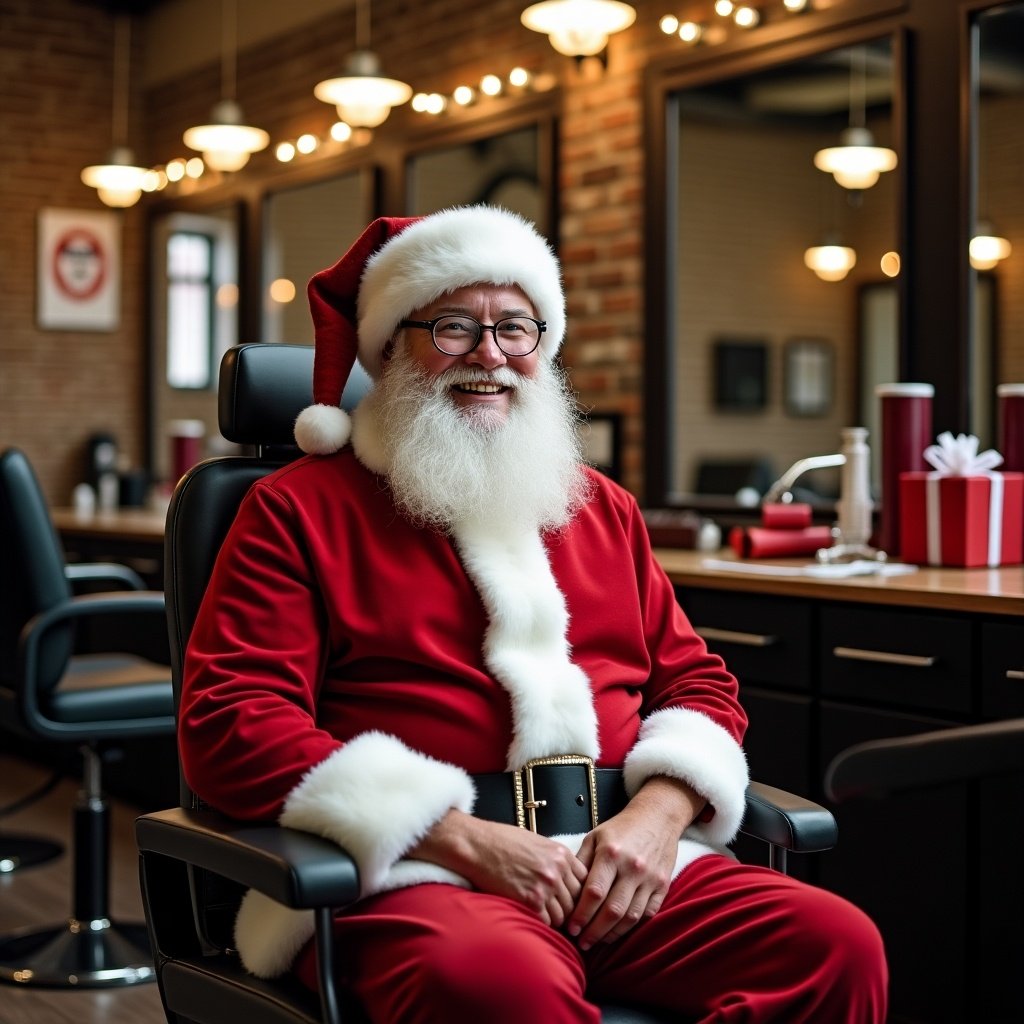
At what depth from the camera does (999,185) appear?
365cm

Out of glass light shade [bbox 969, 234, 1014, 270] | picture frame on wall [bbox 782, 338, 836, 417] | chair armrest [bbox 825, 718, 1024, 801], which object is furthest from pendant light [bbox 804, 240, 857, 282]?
chair armrest [bbox 825, 718, 1024, 801]

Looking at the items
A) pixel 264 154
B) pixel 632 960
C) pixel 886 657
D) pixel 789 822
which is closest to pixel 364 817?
pixel 632 960

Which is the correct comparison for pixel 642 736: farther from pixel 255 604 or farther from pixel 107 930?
pixel 107 930

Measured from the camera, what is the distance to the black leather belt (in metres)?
1.78

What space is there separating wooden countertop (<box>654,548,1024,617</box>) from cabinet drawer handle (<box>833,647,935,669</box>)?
9 centimetres

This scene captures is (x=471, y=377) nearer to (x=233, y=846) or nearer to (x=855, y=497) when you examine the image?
(x=233, y=846)

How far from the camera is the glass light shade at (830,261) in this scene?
21.1ft

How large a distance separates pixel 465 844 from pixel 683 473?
9.19ft

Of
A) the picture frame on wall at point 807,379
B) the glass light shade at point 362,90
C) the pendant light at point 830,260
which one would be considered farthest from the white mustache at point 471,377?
the picture frame on wall at point 807,379

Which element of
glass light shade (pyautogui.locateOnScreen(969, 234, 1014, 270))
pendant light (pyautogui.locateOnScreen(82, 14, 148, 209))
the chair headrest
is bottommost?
the chair headrest

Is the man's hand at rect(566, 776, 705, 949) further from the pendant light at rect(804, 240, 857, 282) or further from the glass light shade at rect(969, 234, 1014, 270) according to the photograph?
the pendant light at rect(804, 240, 857, 282)

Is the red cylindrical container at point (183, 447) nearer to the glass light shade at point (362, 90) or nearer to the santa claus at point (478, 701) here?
the glass light shade at point (362, 90)

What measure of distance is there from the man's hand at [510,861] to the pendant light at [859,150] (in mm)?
2294

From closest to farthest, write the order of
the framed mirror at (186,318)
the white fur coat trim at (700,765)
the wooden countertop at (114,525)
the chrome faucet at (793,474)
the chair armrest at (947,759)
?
the chair armrest at (947,759), the white fur coat trim at (700,765), the chrome faucet at (793,474), the wooden countertop at (114,525), the framed mirror at (186,318)
